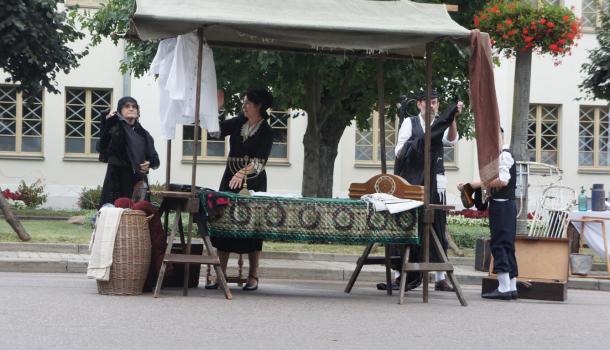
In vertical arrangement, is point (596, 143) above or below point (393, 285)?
above

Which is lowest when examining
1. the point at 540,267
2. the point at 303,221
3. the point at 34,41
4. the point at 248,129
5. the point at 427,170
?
the point at 540,267

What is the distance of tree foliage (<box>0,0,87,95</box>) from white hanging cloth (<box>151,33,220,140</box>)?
12920 millimetres

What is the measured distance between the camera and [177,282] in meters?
12.1

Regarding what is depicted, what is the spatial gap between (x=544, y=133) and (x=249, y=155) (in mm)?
22548

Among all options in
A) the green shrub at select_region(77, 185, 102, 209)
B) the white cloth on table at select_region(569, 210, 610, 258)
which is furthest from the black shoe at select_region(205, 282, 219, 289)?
the green shrub at select_region(77, 185, 102, 209)

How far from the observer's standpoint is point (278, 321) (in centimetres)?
953

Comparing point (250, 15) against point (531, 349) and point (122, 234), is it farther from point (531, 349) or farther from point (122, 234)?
point (531, 349)

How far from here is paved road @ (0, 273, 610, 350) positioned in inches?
329

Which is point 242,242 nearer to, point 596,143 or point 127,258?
point 127,258

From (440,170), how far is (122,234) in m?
3.64

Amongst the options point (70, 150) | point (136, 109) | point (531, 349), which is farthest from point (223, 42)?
point (70, 150)

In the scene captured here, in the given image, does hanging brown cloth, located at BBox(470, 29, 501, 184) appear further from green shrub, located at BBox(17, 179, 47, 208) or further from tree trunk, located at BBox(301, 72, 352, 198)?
green shrub, located at BBox(17, 179, 47, 208)

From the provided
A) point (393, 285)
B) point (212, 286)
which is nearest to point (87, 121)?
point (393, 285)

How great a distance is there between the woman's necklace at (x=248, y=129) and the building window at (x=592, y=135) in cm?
2272
